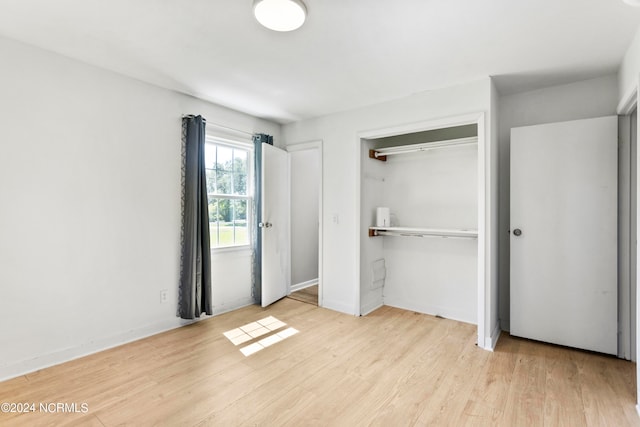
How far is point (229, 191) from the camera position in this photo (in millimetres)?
3885

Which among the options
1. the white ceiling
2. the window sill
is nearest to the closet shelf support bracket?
the white ceiling

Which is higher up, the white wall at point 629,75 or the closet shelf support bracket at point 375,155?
the white wall at point 629,75

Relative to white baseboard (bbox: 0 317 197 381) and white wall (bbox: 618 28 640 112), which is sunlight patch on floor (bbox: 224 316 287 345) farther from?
white wall (bbox: 618 28 640 112)

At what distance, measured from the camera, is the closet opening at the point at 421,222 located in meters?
3.50

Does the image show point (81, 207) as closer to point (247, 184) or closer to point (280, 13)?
point (247, 184)

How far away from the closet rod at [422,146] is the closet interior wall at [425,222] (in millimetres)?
126

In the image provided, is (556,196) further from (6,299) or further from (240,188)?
(6,299)

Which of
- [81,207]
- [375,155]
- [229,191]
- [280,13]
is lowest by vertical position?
[81,207]

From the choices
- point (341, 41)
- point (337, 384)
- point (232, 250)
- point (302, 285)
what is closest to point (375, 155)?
point (341, 41)

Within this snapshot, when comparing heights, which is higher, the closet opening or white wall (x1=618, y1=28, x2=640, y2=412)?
white wall (x1=618, y1=28, x2=640, y2=412)

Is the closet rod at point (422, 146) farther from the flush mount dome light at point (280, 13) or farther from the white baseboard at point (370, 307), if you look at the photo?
the flush mount dome light at point (280, 13)

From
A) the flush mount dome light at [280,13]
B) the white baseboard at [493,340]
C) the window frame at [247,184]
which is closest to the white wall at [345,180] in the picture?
the window frame at [247,184]

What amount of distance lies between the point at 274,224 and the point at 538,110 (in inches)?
124

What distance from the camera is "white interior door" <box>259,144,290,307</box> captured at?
3.95m
